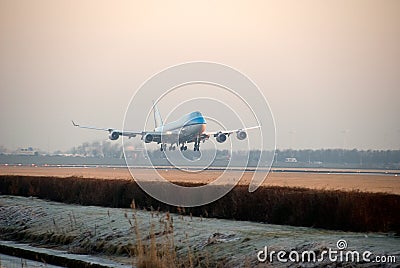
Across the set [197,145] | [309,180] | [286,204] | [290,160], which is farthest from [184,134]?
[290,160]

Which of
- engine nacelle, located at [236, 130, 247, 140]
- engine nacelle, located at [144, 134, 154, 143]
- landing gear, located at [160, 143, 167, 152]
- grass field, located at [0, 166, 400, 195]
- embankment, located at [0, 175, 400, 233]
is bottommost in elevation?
embankment, located at [0, 175, 400, 233]

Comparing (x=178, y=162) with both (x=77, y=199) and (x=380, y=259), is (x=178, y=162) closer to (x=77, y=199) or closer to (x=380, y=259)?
(x=77, y=199)

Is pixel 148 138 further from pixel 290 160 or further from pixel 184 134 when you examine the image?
pixel 290 160

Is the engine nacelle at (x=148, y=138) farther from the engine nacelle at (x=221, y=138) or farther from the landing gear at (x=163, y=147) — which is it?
the engine nacelle at (x=221, y=138)

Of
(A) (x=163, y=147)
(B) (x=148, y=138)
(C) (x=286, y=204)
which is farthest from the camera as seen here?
(B) (x=148, y=138)

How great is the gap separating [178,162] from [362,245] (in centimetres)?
4964

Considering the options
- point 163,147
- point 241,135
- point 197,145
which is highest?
point 241,135


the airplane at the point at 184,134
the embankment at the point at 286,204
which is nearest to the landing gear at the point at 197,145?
the airplane at the point at 184,134

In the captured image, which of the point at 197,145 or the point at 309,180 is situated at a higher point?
the point at 197,145

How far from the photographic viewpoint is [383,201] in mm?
24594

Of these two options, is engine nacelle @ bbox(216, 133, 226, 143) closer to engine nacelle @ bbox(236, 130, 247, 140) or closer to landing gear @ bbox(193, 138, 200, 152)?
landing gear @ bbox(193, 138, 200, 152)

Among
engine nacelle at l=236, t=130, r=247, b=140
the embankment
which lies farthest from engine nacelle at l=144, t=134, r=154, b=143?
the embankment

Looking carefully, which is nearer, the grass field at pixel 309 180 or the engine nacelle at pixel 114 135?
the grass field at pixel 309 180

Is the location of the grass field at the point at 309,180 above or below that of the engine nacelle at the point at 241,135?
below
